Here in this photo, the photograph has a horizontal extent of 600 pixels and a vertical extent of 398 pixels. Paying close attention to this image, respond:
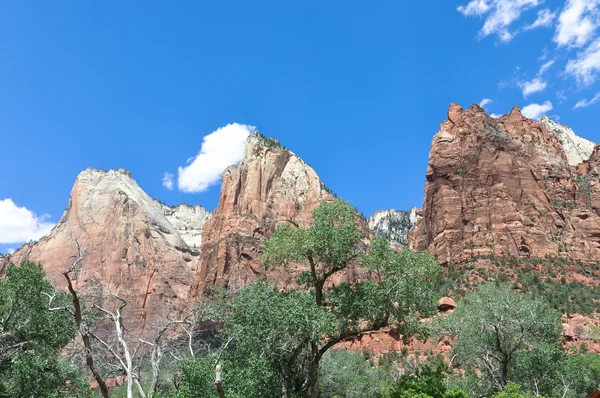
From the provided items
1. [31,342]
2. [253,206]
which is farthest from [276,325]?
[253,206]

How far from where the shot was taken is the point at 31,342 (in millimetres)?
20875

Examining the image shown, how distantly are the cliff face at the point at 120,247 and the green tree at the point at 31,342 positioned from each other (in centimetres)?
8468

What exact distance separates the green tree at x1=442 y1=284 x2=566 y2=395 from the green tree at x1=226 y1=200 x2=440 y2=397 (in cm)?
1155

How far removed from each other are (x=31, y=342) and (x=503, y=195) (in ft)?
320

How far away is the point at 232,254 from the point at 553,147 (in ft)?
243

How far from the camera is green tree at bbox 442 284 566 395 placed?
1186 inches

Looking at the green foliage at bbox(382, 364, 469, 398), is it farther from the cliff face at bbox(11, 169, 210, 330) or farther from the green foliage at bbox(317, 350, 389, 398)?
the cliff face at bbox(11, 169, 210, 330)

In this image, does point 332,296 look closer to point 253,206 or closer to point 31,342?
point 31,342

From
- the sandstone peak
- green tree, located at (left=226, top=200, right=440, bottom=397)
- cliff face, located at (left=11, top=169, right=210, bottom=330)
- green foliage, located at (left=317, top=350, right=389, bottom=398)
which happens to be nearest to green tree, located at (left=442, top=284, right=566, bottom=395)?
green foliage, located at (left=317, top=350, right=389, bottom=398)

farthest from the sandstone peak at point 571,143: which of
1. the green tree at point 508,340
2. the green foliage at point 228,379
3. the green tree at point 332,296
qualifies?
the green foliage at point 228,379

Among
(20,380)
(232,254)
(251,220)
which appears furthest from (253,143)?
(20,380)

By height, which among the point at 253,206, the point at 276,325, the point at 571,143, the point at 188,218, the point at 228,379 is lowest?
the point at 228,379

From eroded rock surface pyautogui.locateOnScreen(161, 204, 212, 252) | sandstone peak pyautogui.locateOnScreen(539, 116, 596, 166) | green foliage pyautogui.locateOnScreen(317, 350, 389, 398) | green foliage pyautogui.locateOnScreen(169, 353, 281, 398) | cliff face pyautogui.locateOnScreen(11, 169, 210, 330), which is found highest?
sandstone peak pyautogui.locateOnScreen(539, 116, 596, 166)

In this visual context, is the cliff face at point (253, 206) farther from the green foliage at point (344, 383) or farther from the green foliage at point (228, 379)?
the green foliage at point (228, 379)
